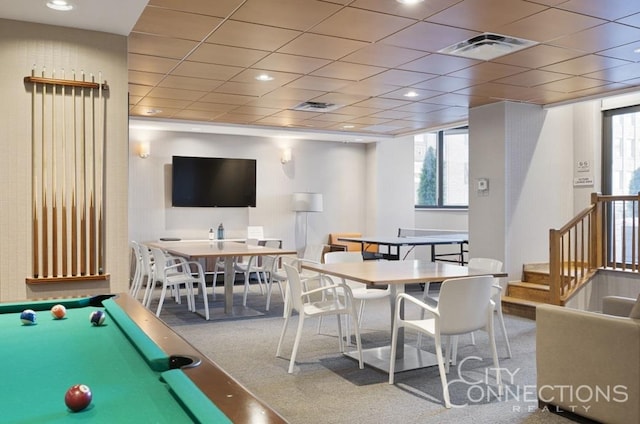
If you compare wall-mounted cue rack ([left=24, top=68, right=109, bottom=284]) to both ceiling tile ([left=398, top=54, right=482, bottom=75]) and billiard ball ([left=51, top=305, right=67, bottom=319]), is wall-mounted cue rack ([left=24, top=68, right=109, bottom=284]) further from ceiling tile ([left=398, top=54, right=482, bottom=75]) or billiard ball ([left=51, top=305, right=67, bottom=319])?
ceiling tile ([left=398, top=54, right=482, bottom=75])

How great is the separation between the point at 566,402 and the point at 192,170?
24.4 feet

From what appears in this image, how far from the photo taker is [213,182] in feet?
31.5

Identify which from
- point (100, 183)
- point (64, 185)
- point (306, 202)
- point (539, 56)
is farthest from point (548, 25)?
point (306, 202)

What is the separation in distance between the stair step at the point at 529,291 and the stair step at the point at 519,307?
2.3 inches

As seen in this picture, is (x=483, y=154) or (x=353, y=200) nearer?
(x=483, y=154)

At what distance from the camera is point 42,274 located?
12.2 feet

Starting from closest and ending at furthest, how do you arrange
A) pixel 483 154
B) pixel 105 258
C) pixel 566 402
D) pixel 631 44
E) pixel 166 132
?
pixel 566 402
pixel 105 258
pixel 631 44
pixel 483 154
pixel 166 132

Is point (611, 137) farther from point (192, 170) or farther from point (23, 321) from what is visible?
point (23, 321)

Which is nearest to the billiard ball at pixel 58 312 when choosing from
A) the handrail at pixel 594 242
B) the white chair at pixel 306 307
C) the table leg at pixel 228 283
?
the white chair at pixel 306 307

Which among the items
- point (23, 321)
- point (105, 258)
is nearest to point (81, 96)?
point (105, 258)

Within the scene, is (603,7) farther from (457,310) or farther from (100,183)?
(100,183)

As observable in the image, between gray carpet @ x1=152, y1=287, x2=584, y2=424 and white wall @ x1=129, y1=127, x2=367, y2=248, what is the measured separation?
3.80 meters

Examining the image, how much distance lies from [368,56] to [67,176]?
2.63 m

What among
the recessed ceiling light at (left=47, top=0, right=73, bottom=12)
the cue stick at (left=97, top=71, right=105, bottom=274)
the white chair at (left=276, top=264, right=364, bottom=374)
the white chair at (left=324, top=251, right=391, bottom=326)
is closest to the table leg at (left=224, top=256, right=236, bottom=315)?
the white chair at (left=324, top=251, right=391, bottom=326)
